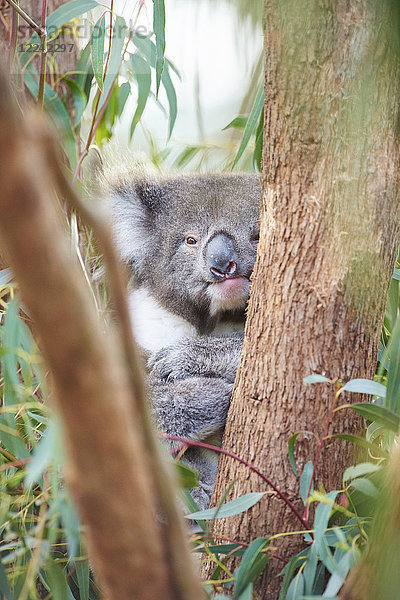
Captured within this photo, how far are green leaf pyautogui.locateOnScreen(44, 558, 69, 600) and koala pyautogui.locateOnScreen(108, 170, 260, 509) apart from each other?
50 centimetres

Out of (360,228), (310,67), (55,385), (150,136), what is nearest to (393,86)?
(310,67)

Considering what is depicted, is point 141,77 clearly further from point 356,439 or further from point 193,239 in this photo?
point 356,439

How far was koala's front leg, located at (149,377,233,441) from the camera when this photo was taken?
1778 millimetres

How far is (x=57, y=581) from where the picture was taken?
1.40m

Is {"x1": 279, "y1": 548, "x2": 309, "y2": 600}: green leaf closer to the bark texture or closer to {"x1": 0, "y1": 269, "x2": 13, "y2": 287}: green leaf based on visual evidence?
the bark texture

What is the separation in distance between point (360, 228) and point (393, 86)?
271 millimetres

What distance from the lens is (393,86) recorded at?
1.23m

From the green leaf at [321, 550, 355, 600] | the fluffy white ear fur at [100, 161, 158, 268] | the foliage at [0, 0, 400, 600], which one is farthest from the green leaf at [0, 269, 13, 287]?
the green leaf at [321, 550, 355, 600]

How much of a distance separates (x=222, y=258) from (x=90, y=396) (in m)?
1.44

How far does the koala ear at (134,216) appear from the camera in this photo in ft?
7.27

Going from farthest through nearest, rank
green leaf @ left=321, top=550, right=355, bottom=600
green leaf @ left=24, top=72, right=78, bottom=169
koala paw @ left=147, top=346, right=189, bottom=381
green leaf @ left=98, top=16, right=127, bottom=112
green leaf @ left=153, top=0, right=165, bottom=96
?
1. green leaf @ left=24, top=72, right=78, bottom=169
2. koala paw @ left=147, top=346, right=189, bottom=381
3. green leaf @ left=98, top=16, right=127, bottom=112
4. green leaf @ left=153, top=0, right=165, bottom=96
5. green leaf @ left=321, top=550, right=355, bottom=600

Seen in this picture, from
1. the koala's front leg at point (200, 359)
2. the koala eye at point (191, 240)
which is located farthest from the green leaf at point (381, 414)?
the koala eye at point (191, 240)

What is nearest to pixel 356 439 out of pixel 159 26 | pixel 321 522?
pixel 321 522

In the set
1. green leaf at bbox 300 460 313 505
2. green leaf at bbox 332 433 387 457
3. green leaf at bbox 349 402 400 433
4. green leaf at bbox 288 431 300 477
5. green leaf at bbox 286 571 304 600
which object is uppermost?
green leaf at bbox 349 402 400 433
